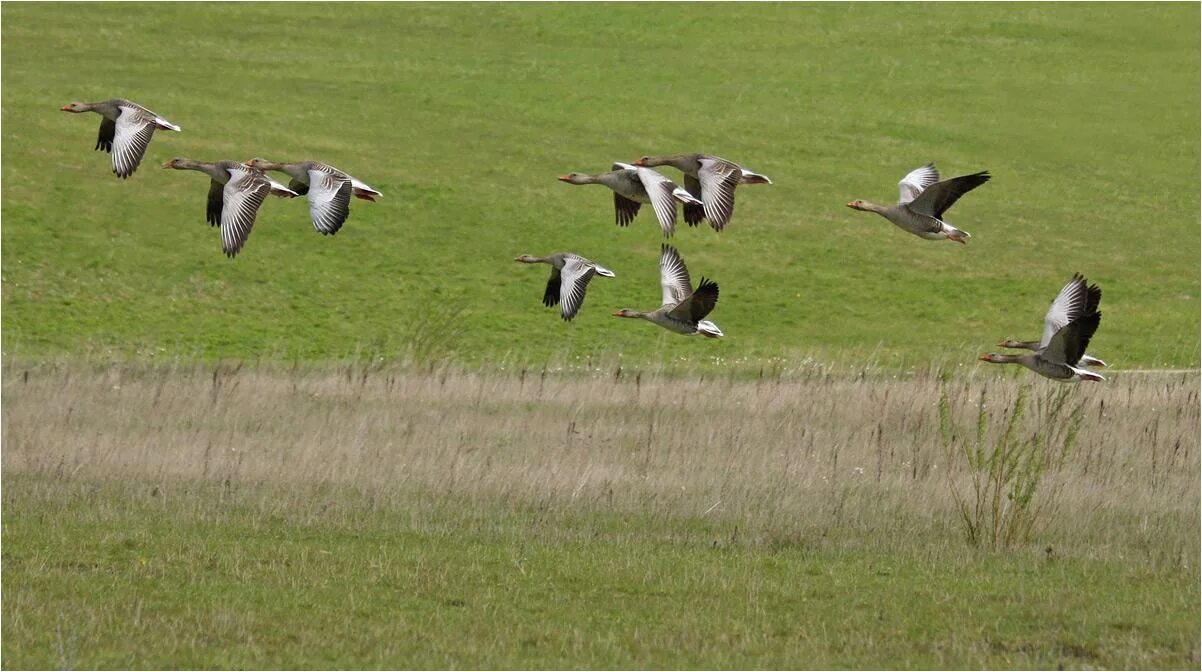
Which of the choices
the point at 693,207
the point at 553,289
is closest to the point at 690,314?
the point at 553,289

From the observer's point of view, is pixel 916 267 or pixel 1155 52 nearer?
pixel 916 267

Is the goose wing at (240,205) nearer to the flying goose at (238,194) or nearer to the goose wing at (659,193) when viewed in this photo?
the flying goose at (238,194)

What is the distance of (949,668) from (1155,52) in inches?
2451

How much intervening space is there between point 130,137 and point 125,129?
18 cm

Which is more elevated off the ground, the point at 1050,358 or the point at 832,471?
the point at 1050,358

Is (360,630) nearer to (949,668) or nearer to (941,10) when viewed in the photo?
(949,668)

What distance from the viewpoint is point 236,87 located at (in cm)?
5356

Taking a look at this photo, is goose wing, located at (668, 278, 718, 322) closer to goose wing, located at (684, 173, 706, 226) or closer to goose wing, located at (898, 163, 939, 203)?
goose wing, located at (684, 173, 706, 226)

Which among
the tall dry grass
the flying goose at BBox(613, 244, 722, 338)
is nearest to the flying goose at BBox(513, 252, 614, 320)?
the flying goose at BBox(613, 244, 722, 338)

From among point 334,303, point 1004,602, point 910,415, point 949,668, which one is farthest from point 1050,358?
point 334,303

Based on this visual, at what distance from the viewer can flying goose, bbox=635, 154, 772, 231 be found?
27.7 feet

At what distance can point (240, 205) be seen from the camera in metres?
7.95

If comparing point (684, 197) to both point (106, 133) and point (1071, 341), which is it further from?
point (1071, 341)

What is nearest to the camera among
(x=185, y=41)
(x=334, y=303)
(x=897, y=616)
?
(x=897, y=616)
